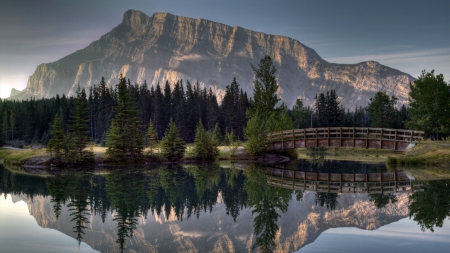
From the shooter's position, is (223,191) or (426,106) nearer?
(223,191)

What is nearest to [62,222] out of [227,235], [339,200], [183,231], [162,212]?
[162,212]

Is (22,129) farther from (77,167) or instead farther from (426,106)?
(426,106)

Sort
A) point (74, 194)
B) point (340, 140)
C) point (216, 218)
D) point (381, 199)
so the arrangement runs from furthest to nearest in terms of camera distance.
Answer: point (340, 140) < point (74, 194) < point (381, 199) < point (216, 218)

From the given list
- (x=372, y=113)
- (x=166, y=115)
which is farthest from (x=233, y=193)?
(x=372, y=113)

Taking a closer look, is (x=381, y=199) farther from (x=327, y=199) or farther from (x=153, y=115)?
(x=153, y=115)

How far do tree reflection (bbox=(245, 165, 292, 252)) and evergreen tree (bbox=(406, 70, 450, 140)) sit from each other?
1326 inches

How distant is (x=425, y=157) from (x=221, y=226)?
2875 centimetres

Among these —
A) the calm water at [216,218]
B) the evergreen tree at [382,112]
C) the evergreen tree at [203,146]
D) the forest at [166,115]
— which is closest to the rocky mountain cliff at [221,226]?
the calm water at [216,218]

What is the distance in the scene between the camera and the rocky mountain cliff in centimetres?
1539

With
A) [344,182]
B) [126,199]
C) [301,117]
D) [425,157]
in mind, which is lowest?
[126,199]

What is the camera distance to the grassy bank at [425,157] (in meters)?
39.4

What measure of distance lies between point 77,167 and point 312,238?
113ft

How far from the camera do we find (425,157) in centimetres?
4019

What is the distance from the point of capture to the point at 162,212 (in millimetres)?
20844
